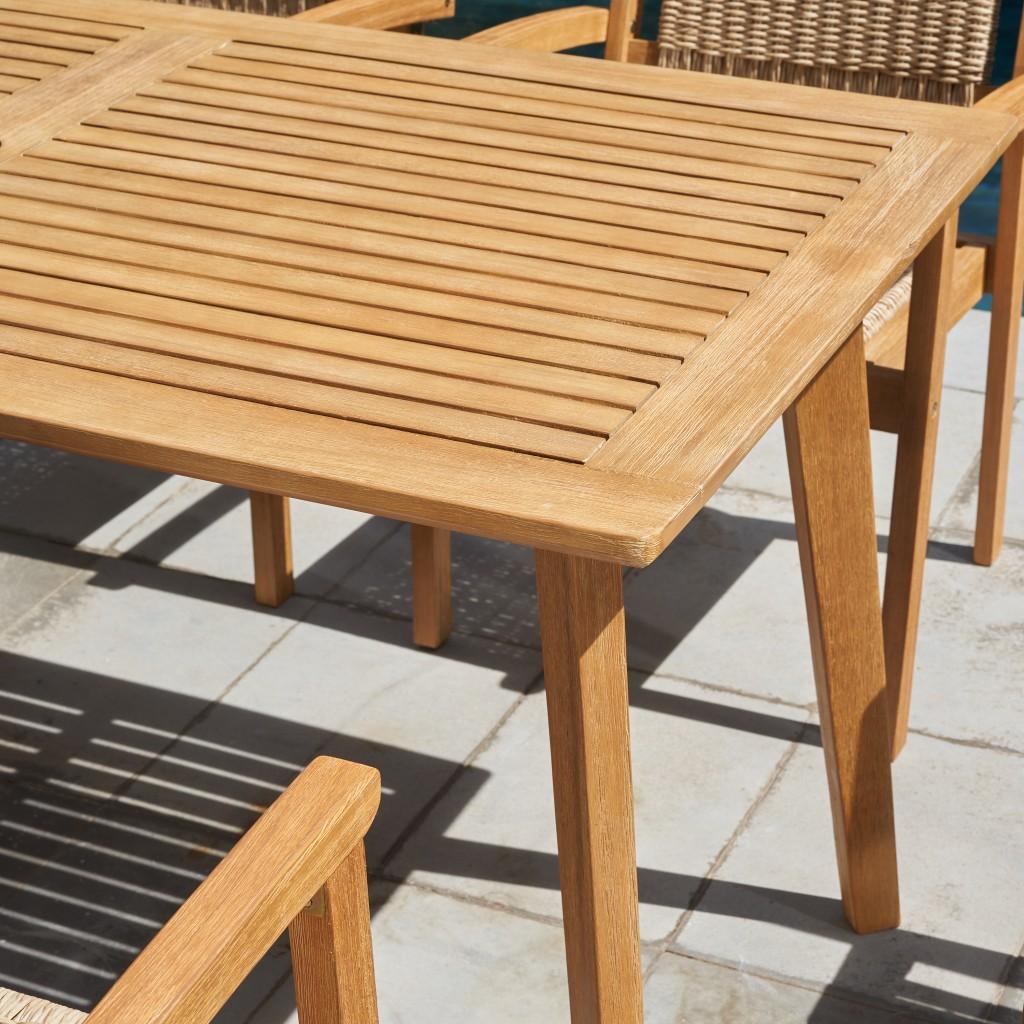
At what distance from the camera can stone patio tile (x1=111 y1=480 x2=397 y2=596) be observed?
118 inches

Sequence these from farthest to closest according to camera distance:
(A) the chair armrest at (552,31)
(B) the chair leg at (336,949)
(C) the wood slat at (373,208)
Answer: (A) the chair armrest at (552,31) → (C) the wood slat at (373,208) → (B) the chair leg at (336,949)

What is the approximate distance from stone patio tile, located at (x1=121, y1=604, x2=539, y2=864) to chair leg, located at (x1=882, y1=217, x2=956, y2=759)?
1.98 ft

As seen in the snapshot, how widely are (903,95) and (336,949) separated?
2280mm

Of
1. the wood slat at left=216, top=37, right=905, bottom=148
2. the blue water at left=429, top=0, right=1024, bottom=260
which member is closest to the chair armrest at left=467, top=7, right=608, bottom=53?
the wood slat at left=216, top=37, right=905, bottom=148

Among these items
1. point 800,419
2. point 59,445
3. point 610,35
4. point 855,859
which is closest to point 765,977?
point 855,859

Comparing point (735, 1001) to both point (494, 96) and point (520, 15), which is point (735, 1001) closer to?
point (494, 96)

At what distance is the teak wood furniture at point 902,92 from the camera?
230cm

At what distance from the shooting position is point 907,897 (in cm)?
218

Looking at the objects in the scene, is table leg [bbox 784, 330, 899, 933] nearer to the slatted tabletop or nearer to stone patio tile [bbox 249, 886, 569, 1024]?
the slatted tabletop

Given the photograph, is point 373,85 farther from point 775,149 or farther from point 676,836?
point 676,836

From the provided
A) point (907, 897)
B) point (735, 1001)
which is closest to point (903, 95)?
point (907, 897)

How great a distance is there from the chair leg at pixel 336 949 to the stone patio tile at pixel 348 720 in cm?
129

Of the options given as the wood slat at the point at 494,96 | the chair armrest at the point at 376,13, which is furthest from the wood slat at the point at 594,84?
the chair armrest at the point at 376,13

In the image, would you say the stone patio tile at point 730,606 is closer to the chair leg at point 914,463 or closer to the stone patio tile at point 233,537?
the chair leg at point 914,463
